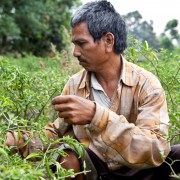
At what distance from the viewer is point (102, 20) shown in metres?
2.58

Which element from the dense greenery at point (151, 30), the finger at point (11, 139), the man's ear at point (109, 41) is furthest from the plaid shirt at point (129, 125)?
the dense greenery at point (151, 30)

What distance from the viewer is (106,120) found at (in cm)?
215

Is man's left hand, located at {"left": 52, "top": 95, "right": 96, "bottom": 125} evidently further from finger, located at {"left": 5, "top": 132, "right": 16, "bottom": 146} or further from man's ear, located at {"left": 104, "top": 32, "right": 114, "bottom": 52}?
man's ear, located at {"left": 104, "top": 32, "right": 114, "bottom": 52}

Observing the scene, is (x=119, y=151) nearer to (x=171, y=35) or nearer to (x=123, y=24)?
(x=123, y=24)

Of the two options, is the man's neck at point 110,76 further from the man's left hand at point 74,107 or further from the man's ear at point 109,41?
the man's left hand at point 74,107

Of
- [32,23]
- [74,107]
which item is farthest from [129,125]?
[32,23]

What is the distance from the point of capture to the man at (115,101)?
7.44ft

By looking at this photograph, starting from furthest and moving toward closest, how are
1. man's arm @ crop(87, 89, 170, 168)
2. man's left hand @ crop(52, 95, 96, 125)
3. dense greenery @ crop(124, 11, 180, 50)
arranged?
dense greenery @ crop(124, 11, 180, 50) → man's arm @ crop(87, 89, 170, 168) → man's left hand @ crop(52, 95, 96, 125)

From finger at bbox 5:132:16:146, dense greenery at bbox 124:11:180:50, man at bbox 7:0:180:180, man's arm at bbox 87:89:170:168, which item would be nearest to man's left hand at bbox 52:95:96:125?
man's arm at bbox 87:89:170:168

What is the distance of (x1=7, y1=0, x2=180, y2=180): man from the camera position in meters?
2.27

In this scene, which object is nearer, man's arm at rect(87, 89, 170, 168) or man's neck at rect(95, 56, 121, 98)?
man's arm at rect(87, 89, 170, 168)

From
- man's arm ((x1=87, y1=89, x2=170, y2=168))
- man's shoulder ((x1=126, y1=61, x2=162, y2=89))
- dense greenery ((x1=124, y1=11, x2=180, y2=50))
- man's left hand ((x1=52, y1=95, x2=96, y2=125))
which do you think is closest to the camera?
man's left hand ((x1=52, y1=95, x2=96, y2=125))

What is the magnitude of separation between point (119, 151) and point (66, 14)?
23536mm

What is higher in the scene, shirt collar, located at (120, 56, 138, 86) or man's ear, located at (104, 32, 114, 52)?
man's ear, located at (104, 32, 114, 52)
